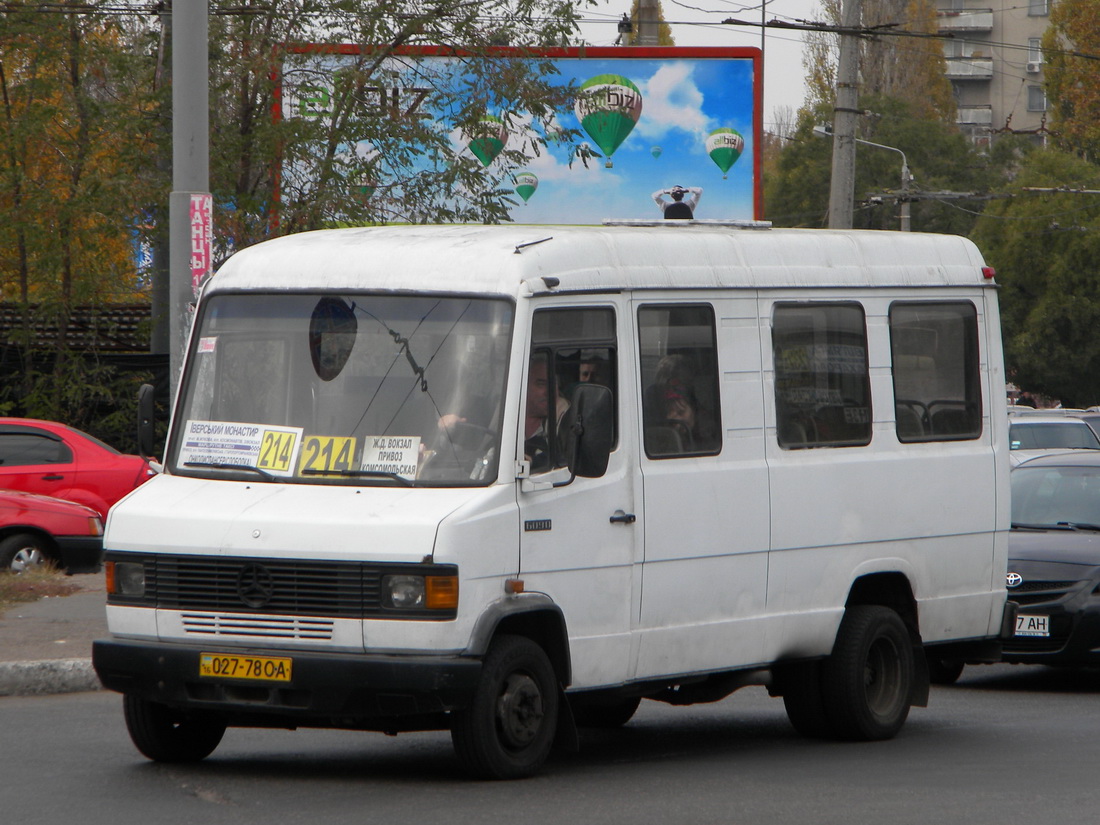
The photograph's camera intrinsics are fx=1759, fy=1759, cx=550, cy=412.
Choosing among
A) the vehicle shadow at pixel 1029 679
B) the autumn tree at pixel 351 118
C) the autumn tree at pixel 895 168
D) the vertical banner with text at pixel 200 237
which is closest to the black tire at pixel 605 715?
the vehicle shadow at pixel 1029 679

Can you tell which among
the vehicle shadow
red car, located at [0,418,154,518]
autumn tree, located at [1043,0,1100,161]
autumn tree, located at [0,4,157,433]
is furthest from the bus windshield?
autumn tree, located at [1043,0,1100,161]

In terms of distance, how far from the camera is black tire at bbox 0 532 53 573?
50.6 feet

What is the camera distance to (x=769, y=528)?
8.55 meters

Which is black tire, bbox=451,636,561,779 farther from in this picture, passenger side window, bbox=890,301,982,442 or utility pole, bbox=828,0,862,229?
utility pole, bbox=828,0,862,229

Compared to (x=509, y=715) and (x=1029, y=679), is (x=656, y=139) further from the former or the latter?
(x=509, y=715)

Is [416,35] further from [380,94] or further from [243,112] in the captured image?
[243,112]

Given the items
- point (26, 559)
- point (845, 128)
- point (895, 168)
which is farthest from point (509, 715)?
point (895, 168)

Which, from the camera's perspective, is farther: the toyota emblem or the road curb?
the road curb

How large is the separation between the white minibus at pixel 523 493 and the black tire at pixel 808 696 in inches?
0.7

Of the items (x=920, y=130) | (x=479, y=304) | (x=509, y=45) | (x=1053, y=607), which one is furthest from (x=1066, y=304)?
(x=479, y=304)

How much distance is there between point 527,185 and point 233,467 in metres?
22.1

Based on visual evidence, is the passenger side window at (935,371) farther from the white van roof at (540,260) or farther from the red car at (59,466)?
the red car at (59,466)

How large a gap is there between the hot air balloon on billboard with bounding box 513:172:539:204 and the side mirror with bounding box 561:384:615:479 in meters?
21.9

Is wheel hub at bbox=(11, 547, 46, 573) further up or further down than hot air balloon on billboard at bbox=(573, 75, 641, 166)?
further down
